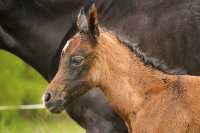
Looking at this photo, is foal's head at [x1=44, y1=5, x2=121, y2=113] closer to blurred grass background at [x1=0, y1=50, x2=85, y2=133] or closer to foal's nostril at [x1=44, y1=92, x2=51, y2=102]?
foal's nostril at [x1=44, y1=92, x2=51, y2=102]

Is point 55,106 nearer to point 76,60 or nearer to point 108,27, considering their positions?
point 76,60

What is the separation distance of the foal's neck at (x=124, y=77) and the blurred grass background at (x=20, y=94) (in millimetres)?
7970

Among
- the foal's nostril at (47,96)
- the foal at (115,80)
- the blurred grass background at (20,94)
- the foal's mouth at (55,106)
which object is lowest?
the blurred grass background at (20,94)

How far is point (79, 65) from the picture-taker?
837 cm

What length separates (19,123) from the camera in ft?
57.4

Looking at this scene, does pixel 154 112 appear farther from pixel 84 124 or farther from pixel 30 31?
pixel 30 31

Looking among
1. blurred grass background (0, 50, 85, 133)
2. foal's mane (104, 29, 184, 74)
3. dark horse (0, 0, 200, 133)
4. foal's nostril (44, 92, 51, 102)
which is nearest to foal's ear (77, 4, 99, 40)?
foal's mane (104, 29, 184, 74)

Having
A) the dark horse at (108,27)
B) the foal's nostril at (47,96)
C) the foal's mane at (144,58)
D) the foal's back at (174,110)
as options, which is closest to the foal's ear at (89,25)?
the foal's mane at (144,58)

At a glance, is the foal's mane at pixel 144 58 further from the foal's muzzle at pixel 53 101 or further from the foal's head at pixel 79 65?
the foal's muzzle at pixel 53 101

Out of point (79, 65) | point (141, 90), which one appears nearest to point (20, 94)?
point (79, 65)

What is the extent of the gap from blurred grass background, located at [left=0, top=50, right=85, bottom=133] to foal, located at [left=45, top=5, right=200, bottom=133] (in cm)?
797

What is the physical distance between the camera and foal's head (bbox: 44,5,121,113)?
27.3 ft

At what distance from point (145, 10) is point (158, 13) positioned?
142 mm

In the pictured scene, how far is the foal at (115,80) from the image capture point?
27.0 ft
